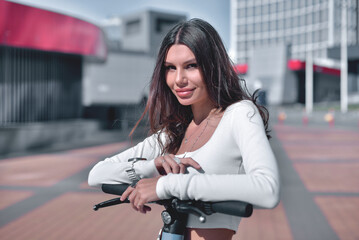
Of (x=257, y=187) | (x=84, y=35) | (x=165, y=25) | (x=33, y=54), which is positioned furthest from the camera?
(x=165, y=25)

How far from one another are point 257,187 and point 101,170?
727mm

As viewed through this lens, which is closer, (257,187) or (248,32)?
(257,187)

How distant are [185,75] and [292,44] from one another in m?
90.7

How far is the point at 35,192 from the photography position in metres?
6.45

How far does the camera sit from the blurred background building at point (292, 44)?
48469 millimetres

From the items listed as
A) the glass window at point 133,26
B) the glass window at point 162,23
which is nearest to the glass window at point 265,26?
the glass window at point 162,23

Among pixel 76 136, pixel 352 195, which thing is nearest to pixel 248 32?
pixel 76 136

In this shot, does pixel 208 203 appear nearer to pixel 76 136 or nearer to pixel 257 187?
pixel 257 187

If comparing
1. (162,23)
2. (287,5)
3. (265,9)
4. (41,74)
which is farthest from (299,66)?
(265,9)

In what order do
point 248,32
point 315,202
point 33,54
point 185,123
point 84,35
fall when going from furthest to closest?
point 248,32 < point 84,35 < point 33,54 < point 315,202 < point 185,123

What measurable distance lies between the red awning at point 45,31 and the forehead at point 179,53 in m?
10.4

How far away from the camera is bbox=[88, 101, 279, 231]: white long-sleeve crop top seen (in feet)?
3.96

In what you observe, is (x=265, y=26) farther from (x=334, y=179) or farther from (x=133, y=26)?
(x=334, y=179)

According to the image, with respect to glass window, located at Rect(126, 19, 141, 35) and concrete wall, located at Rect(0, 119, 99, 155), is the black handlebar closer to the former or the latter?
concrete wall, located at Rect(0, 119, 99, 155)
